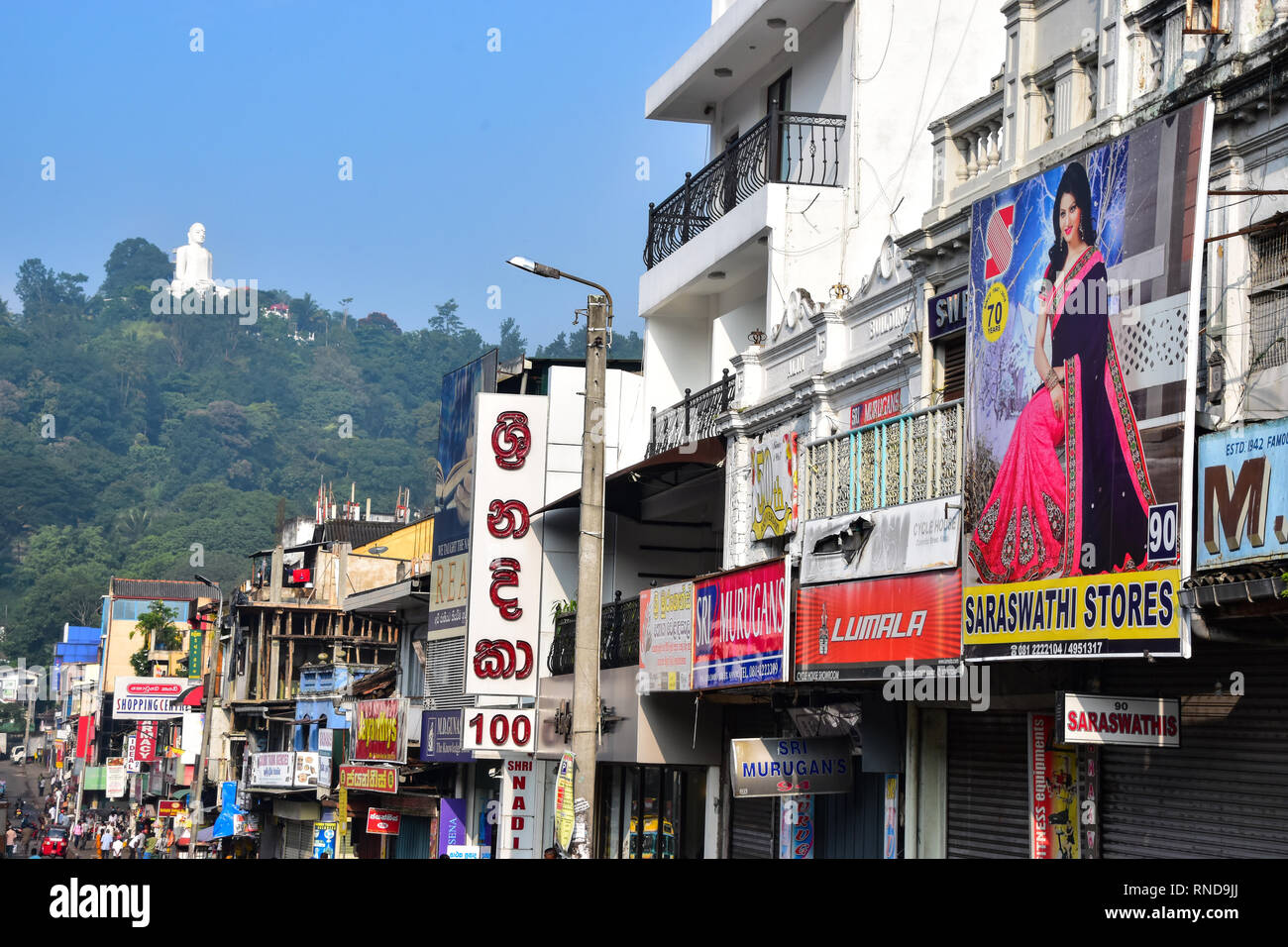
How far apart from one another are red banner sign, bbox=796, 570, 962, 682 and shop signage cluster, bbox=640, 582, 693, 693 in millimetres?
3590

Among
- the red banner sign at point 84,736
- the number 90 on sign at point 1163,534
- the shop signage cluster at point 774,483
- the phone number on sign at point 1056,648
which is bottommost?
the red banner sign at point 84,736

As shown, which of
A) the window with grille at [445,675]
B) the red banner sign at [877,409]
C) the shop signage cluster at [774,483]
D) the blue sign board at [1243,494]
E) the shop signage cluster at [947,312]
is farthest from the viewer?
the window with grille at [445,675]

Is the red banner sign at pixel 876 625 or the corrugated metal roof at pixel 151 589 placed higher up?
the corrugated metal roof at pixel 151 589

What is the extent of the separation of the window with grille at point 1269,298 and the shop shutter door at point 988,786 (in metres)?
5.15

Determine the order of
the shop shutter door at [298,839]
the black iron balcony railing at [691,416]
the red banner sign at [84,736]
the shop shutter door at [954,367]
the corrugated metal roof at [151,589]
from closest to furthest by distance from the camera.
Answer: the shop shutter door at [954,367], the black iron balcony railing at [691,416], the shop shutter door at [298,839], the red banner sign at [84,736], the corrugated metal roof at [151,589]

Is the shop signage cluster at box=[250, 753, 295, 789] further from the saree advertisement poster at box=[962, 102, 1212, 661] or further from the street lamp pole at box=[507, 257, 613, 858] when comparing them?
the saree advertisement poster at box=[962, 102, 1212, 661]

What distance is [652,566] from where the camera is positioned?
2973cm

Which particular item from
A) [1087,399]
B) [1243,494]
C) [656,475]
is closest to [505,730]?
[656,475]

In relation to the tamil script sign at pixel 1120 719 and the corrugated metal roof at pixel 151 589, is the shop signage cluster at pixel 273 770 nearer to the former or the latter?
the tamil script sign at pixel 1120 719

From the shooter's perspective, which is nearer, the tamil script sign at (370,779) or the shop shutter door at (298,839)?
the tamil script sign at (370,779)

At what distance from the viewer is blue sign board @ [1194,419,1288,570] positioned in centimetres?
1080

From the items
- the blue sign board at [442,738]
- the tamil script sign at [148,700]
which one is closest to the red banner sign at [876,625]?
the blue sign board at [442,738]

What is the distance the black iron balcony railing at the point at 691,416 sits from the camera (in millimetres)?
24047

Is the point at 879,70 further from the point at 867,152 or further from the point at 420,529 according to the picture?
the point at 420,529
